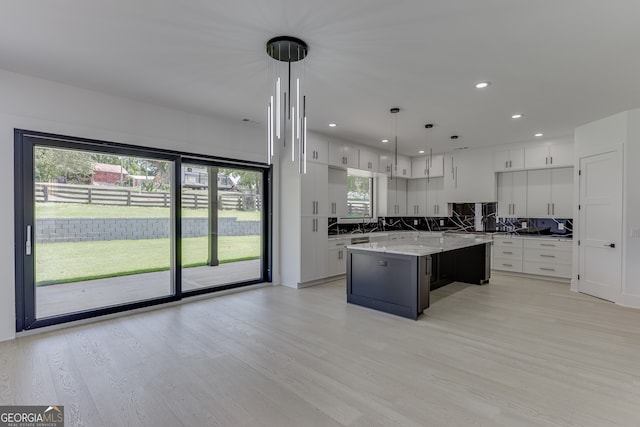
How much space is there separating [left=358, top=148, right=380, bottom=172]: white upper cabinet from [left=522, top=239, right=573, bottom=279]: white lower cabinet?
3412mm

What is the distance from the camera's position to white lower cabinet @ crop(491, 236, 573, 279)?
225 inches

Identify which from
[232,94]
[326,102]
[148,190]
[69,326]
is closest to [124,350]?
[69,326]

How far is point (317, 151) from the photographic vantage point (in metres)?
5.73

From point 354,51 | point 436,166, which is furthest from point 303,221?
point 436,166

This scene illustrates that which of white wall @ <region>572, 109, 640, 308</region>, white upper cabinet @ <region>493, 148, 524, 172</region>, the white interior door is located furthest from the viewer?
white upper cabinet @ <region>493, 148, 524, 172</region>

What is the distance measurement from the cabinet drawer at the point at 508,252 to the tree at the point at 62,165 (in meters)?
7.26

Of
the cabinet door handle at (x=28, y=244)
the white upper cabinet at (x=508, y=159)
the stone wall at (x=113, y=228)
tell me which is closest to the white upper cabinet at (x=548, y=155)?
the white upper cabinet at (x=508, y=159)

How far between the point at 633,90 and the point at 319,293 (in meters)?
4.88

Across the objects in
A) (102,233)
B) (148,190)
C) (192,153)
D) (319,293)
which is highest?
(192,153)

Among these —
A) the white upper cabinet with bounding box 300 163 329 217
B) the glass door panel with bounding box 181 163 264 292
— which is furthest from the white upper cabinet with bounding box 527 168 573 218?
the glass door panel with bounding box 181 163 264 292

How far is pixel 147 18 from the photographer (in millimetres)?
2291

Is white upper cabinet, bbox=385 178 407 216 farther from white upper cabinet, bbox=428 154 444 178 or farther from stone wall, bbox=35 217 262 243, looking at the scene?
stone wall, bbox=35 217 262 243

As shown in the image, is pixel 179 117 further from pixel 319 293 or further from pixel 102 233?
pixel 319 293

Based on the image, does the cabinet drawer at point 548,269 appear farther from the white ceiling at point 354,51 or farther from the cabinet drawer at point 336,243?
the cabinet drawer at point 336,243
